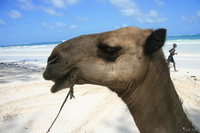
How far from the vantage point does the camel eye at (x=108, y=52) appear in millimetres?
2045

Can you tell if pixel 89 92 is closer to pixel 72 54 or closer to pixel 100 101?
pixel 100 101

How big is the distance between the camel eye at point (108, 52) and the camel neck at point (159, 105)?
1.63 feet

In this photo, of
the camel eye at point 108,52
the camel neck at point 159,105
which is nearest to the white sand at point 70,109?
the camel neck at point 159,105

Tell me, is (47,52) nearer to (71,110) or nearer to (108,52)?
(71,110)

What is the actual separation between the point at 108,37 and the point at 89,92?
5.15 meters

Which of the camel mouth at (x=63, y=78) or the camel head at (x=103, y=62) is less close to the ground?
the camel head at (x=103, y=62)

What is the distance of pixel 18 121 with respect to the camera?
4594mm

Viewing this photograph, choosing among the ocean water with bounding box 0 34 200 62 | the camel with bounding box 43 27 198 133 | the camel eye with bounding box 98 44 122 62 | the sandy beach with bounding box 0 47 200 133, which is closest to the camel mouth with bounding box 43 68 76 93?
the camel with bounding box 43 27 198 133

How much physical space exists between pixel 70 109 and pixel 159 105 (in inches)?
150

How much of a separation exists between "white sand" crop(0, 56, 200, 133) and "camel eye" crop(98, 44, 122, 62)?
2750mm

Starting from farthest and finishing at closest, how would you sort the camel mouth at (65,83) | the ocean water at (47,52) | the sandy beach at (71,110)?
the ocean water at (47,52) → the sandy beach at (71,110) → the camel mouth at (65,83)

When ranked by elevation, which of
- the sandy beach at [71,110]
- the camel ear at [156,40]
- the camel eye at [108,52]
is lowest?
the sandy beach at [71,110]

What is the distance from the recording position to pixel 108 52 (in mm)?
2061

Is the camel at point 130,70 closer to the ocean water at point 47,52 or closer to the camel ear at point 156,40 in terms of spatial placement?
the camel ear at point 156,40
